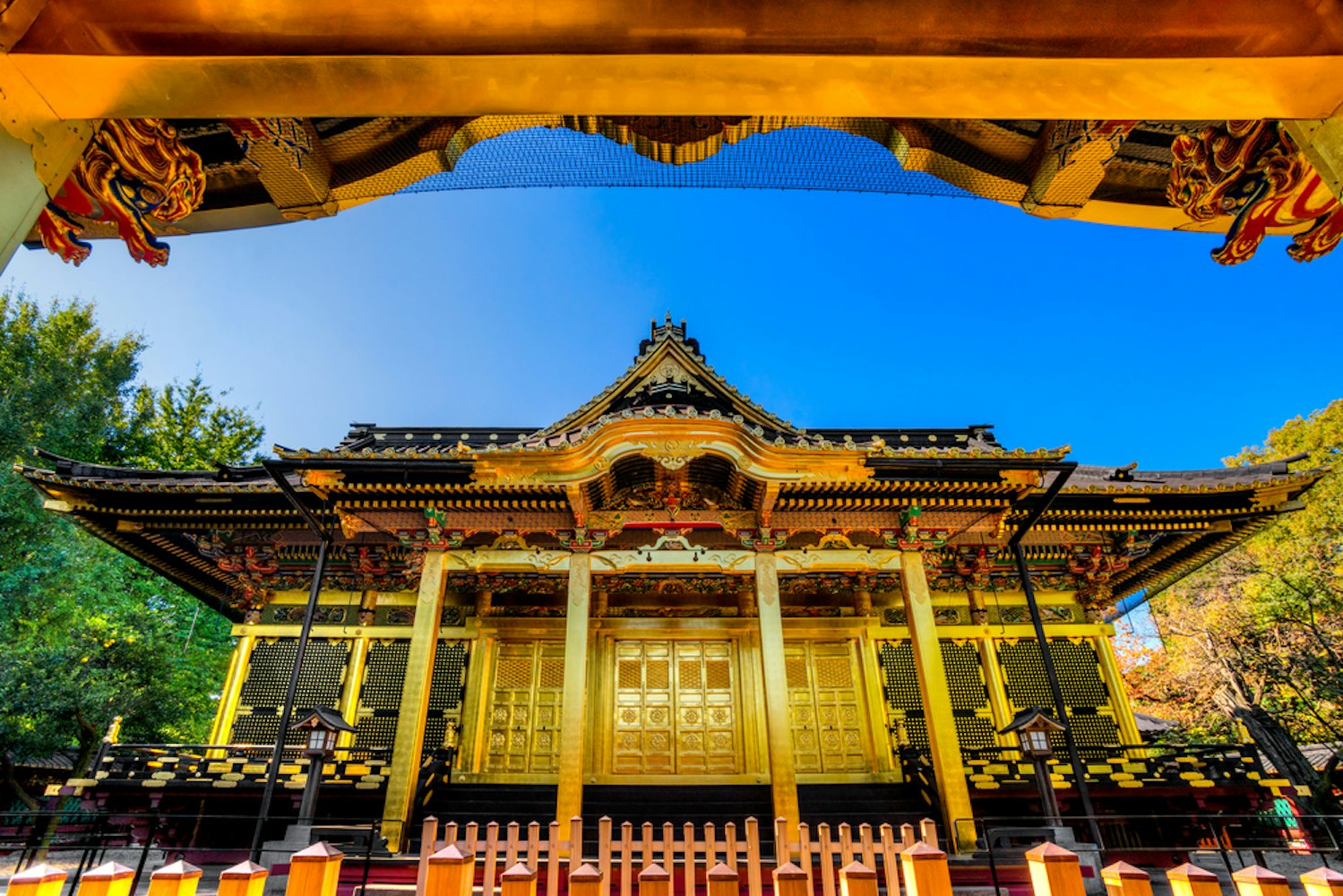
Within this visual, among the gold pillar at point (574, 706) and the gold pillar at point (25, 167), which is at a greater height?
the gold pillar at point (25, 167)

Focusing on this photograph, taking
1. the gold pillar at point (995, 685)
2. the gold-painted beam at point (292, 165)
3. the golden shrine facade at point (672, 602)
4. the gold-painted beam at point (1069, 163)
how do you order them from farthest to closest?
the gold pillar at point (995, 685)
the golden shrine facade at point (672, 602)
the gold-painted beam at point (292, 165)
the gold-painted beam at point (1069, 163)

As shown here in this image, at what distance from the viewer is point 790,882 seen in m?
2.15

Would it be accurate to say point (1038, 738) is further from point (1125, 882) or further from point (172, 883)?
point (172, 883)

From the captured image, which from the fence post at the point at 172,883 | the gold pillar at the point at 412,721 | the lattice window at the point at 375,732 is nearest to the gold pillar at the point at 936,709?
the gold pillar at the point at 412,721

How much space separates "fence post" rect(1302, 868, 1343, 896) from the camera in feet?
6.30

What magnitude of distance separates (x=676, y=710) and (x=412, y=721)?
15.7 feet

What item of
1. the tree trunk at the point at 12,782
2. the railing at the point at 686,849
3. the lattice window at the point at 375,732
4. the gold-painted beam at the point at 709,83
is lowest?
the railing at the point at 686,849

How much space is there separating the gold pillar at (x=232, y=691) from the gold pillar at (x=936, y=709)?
1084 cm

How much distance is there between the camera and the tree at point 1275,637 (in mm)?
13641

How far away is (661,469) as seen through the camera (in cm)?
984

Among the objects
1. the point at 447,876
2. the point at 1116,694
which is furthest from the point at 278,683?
the point at 1116,694

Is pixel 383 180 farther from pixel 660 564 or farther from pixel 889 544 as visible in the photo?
pixel 889 544

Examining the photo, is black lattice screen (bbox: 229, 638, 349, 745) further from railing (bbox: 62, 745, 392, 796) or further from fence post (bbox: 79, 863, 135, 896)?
fence post (bbox: 79, 863, 135, 896)

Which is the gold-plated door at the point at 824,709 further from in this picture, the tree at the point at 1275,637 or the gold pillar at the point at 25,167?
the gold pillar at the point at 25,167
